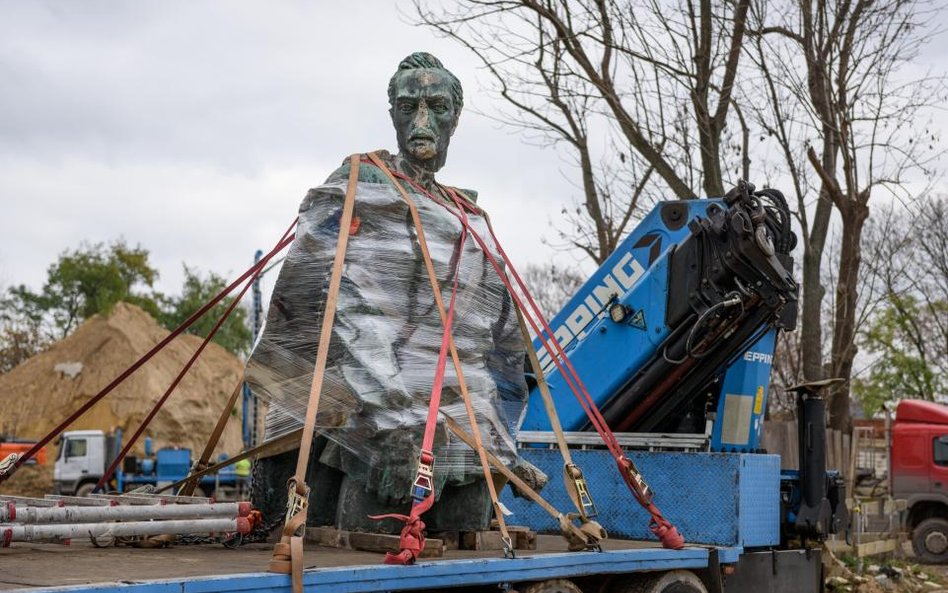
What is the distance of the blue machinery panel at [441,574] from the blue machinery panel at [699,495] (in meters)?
0.65

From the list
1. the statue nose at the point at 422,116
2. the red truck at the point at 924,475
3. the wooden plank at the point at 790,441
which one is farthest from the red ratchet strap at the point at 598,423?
the red truck at the point at 924,475

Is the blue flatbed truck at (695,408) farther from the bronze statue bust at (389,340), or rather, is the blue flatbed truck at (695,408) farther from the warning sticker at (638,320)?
the bronze statue bust at (389,340)

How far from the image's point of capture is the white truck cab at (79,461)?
27.0m

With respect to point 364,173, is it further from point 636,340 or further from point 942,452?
point 942,452

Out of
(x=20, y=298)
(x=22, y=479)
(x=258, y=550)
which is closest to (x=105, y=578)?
(x=258, y=550)

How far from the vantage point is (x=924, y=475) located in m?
18.9

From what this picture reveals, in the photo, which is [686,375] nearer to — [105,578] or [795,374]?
[105,578]

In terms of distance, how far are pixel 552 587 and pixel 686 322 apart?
9.81ft

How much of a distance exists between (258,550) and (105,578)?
1718 mm

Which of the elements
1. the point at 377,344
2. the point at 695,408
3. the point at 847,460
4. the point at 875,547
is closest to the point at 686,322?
the point at 695,408

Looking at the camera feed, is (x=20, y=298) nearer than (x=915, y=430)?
No

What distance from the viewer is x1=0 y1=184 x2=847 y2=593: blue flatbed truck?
284 inches

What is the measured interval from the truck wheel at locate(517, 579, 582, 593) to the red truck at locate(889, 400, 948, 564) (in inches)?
583

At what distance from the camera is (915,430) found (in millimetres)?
19234
